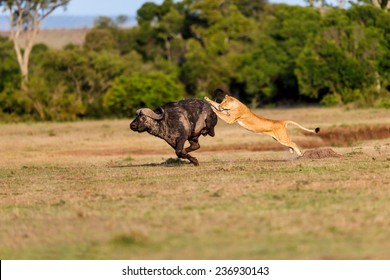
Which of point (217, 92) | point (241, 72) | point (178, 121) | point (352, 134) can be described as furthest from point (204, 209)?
point (241, 72)

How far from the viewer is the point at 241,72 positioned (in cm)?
6969

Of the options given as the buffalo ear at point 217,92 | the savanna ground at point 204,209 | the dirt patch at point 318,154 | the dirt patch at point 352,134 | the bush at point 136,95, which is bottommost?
the bush at point 136,95

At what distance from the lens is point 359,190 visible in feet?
48.9

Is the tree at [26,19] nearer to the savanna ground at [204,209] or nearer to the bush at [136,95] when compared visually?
the bush at [136,95]

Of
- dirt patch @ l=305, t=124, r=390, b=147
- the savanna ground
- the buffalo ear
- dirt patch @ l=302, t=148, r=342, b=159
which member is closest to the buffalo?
the buffalo ear

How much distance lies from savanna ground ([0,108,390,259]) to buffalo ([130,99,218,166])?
636 mm

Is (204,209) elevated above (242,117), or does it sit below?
below

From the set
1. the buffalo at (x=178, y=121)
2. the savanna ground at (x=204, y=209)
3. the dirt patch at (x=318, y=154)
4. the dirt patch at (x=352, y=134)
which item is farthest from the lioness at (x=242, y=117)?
the dirt patch at (x=352, y=134)

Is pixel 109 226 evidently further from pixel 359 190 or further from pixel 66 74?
pixel 66 74

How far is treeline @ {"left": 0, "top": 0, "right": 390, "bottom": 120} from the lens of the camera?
185 ft

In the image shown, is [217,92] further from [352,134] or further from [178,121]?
[352,134]

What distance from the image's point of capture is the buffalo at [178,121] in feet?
67.4

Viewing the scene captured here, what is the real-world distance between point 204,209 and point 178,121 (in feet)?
24.5

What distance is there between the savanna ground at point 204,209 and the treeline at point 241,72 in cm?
3086
